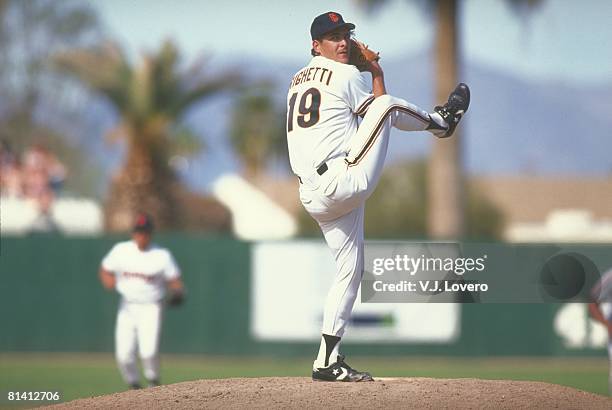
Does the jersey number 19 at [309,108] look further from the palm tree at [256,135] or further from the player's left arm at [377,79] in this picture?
the palm tree at [256,135]

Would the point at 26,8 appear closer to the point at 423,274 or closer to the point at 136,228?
the point at 136,228

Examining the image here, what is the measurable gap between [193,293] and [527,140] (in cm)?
7546

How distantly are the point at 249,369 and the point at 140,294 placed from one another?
539 centimetres

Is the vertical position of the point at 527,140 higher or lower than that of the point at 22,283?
higher

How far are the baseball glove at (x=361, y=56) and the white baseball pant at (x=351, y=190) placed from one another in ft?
1.37

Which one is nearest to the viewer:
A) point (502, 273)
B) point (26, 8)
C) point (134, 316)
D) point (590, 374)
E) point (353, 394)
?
point (353, 394)

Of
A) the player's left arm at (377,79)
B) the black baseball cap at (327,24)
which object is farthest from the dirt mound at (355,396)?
the black baseball cap at (327,24)

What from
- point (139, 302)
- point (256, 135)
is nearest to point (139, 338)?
point (139, 302)

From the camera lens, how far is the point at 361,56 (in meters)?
7.50

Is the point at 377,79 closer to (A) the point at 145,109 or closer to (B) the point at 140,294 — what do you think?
(B) the point at 140,294

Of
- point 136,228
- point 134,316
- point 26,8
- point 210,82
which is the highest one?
point 26,8

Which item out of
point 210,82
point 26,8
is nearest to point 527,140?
point 26,8

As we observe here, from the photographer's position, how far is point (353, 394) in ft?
22.9

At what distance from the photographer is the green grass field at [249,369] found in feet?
49.8
